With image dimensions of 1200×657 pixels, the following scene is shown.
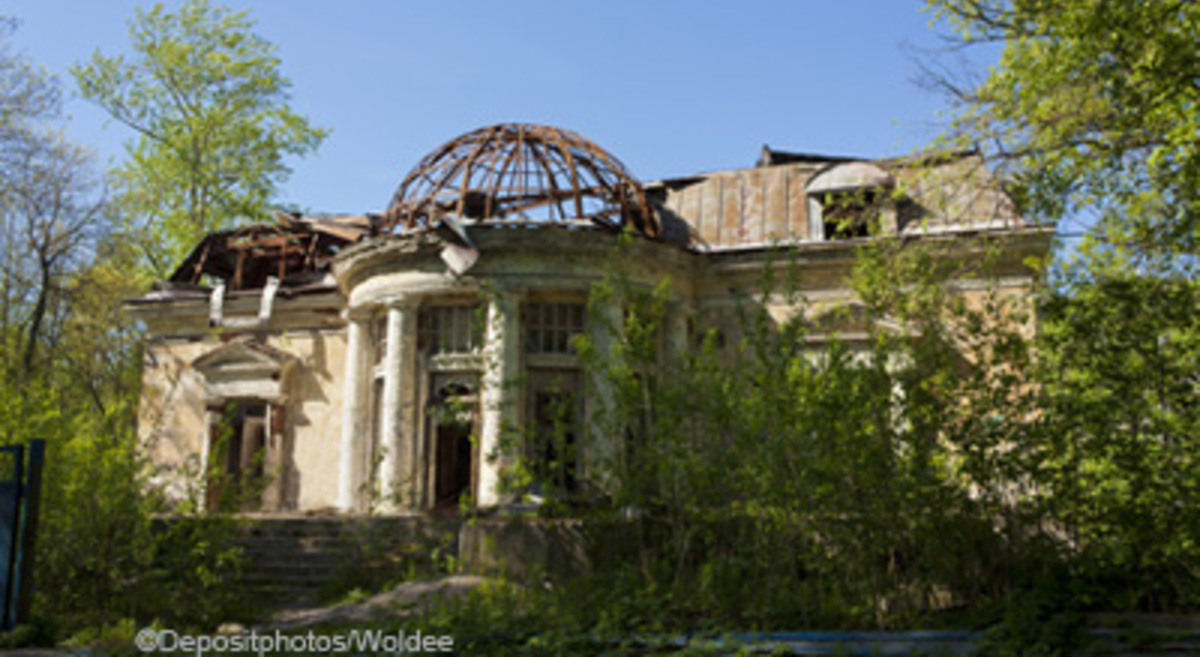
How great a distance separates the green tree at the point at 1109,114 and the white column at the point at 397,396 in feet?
31.4

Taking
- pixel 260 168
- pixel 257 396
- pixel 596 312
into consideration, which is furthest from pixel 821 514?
pixel 260 168

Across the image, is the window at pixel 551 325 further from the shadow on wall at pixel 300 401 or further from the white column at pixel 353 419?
the shadow on wall at pixel 300 401

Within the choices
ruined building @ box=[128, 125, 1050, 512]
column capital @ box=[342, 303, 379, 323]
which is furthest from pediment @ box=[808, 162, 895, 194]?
column capital @ box=[342, 303, 379, 323]

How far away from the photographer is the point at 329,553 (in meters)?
14.4

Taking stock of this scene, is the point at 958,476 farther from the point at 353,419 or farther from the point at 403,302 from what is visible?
the point at 353,419

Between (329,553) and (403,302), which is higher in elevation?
(403,302)

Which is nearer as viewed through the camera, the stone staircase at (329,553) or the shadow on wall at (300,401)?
the stone staircase at (329,553)

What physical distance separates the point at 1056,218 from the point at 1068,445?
3.40 m

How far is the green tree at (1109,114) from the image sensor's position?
32.5 ft

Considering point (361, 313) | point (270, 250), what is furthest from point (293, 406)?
point (270, 250)

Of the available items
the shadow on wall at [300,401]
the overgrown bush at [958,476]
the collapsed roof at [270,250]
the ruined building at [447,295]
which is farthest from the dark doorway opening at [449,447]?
the overgrown bush at [958,476]

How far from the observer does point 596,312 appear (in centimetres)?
997

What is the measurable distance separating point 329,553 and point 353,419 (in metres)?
3.78

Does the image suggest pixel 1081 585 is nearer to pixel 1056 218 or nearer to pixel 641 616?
pixel 641 616
